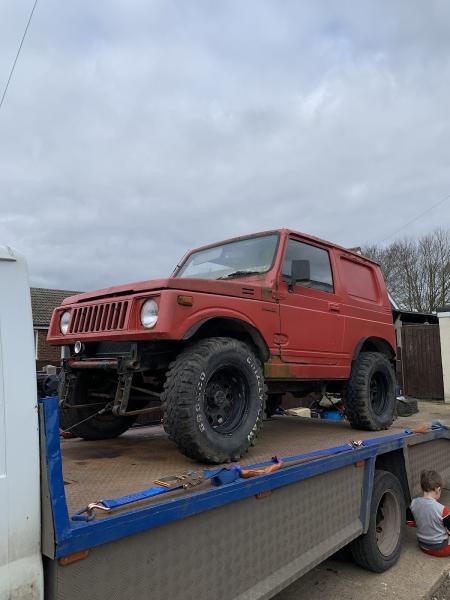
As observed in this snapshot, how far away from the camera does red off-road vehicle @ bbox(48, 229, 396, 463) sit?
3.26 meters

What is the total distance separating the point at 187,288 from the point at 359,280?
115 inches

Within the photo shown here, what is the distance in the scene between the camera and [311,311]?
4551 millimetres

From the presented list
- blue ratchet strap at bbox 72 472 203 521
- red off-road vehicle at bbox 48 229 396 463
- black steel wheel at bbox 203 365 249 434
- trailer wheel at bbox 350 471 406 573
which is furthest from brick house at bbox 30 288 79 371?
blue ratchet strap at bbox 72 472 203 521

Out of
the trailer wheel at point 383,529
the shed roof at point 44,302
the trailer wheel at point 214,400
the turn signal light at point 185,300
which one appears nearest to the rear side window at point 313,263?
the trailer wheel at point 214,400

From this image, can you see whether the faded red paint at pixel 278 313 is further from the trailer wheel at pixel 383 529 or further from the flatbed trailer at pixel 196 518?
the trailer wheel at pixel 383 529

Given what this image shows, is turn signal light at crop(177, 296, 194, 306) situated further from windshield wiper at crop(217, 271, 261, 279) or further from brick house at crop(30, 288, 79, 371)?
brick house at crop(30, 288, 79, 371)

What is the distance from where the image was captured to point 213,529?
8.59 ft

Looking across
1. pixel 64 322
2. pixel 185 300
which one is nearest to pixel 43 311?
pixel 64 322

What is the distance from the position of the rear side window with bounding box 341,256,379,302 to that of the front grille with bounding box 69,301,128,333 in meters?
2.67

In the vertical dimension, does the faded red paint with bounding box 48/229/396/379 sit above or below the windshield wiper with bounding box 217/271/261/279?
below

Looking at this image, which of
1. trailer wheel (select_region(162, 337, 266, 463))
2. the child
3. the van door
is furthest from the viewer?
the child

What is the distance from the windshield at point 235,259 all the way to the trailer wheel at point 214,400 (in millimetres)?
1139

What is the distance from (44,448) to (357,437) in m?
3.48

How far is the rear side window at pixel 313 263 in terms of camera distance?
4574mm
